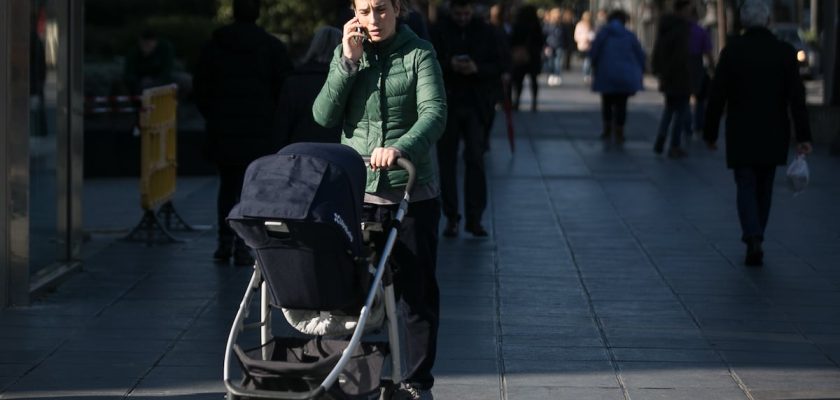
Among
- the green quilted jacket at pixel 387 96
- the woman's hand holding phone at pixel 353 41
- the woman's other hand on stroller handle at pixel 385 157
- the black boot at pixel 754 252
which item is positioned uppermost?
the woman's hand holding phone at pixel 353 41

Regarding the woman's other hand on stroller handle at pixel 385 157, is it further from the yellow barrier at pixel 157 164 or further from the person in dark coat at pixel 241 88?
the yellow barrier at pixel 157 164

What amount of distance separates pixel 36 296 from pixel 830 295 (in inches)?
180

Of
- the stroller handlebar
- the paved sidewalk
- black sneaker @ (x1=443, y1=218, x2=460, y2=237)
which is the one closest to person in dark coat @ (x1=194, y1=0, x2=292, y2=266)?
the paved sidewalk

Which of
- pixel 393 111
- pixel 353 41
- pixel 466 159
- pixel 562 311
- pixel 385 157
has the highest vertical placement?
pixel 353 41

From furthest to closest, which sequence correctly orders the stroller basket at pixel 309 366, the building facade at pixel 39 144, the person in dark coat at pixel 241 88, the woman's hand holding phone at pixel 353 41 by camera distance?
the person in dark coat at pixel 241 88 → the building facade at pixel 39 144 → the woman's hand holding phone at pixel 353 41 → the stroller basket at pixel 309 366

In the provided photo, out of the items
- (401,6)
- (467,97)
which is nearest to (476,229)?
(467,97)

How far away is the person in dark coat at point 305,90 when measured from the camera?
876cm

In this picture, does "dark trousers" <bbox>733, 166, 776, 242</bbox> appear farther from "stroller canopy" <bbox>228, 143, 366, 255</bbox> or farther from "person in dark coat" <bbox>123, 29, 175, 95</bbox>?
"person in dark coat" <bbox>123, 29, 175, 95</bbox>

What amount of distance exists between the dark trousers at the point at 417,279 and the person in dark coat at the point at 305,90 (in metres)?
2.77

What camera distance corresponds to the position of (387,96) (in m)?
5.89

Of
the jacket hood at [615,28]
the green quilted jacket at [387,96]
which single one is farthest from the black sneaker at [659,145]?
the green quilted jacket at [387,96]

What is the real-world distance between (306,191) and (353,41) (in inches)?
33.7

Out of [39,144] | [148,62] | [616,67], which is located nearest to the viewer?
[39,144]

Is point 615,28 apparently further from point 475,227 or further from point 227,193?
point 227,193
